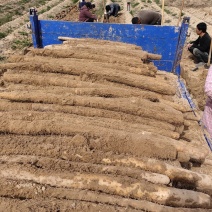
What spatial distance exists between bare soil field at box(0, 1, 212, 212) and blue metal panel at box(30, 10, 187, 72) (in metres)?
1.62

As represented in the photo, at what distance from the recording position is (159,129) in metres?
3.45

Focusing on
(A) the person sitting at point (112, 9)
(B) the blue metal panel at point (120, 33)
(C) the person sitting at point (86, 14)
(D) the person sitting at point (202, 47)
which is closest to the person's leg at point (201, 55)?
(D) the person sitting at point (202, 47)

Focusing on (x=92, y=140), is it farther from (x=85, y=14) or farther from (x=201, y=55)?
(x=201, y=55)

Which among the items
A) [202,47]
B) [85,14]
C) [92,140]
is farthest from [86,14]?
[92,140]

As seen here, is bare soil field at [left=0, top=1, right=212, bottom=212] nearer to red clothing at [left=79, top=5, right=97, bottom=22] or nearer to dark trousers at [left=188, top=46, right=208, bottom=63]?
red clothing at [left=79, top=5, right=97, bottom=22]

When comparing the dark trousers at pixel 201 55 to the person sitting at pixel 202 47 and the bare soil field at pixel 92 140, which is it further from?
the bare soil field at pixel 92 140

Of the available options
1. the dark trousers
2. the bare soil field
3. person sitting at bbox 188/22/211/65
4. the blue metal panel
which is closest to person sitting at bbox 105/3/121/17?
person sitting at bbox 188/22/211/65

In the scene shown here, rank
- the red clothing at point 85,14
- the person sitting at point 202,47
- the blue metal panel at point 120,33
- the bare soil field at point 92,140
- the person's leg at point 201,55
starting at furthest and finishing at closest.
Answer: the red clothing at point 85,14 < the person's leg at point 201,55 < the person sitting at point 202,47 < the blue metal panel at point 120,33 < the bare soil field at point 92,140

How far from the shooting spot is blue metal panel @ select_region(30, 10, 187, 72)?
6.15 metres

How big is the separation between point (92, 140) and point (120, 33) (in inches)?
154

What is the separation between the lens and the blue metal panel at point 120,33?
6148mm

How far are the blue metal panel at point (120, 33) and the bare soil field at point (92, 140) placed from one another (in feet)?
5.32

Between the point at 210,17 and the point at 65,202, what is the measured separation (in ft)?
65.2

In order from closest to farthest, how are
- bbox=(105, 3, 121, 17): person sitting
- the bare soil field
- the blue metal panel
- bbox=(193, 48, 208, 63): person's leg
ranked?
1. the bare soil field
2. the blue metal panel
3. bbox=(193, 48, 208, 63): person's leg
4. bbox=(105, 3, 121, 17): person sitting
